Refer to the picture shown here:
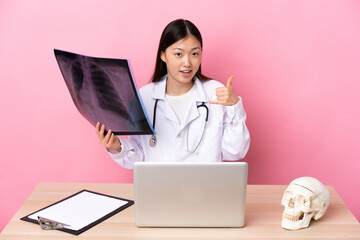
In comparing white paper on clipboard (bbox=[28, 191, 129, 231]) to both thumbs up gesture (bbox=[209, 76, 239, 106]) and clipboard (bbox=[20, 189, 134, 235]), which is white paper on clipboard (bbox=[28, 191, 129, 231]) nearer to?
clipboard (bbox=[20, 189, 134, 235])

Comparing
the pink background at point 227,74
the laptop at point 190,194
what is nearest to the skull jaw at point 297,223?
the laptop at point 190,194

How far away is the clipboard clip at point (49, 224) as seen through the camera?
145 centimetres

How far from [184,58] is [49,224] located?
102 cm

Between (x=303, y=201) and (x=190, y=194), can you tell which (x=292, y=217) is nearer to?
(x=303, y=201)

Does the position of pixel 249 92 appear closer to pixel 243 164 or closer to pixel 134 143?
pixel 134 143

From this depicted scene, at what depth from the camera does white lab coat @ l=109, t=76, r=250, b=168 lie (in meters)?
2.12

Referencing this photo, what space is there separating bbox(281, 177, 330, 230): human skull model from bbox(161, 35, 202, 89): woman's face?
83cm

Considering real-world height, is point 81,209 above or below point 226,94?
below

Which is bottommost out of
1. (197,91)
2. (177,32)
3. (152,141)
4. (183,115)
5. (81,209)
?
(81,209)

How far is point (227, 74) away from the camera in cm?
266

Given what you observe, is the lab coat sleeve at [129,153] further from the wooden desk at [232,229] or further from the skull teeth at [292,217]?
the skull teeth at [292,217]

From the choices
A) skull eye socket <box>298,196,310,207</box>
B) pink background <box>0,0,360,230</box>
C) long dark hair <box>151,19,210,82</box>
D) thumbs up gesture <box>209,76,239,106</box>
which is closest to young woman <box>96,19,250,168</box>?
long dark hair <box>151,19,210,82</box>

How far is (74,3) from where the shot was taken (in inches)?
101

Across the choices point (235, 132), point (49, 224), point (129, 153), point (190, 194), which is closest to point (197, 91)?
point (235, 132)
